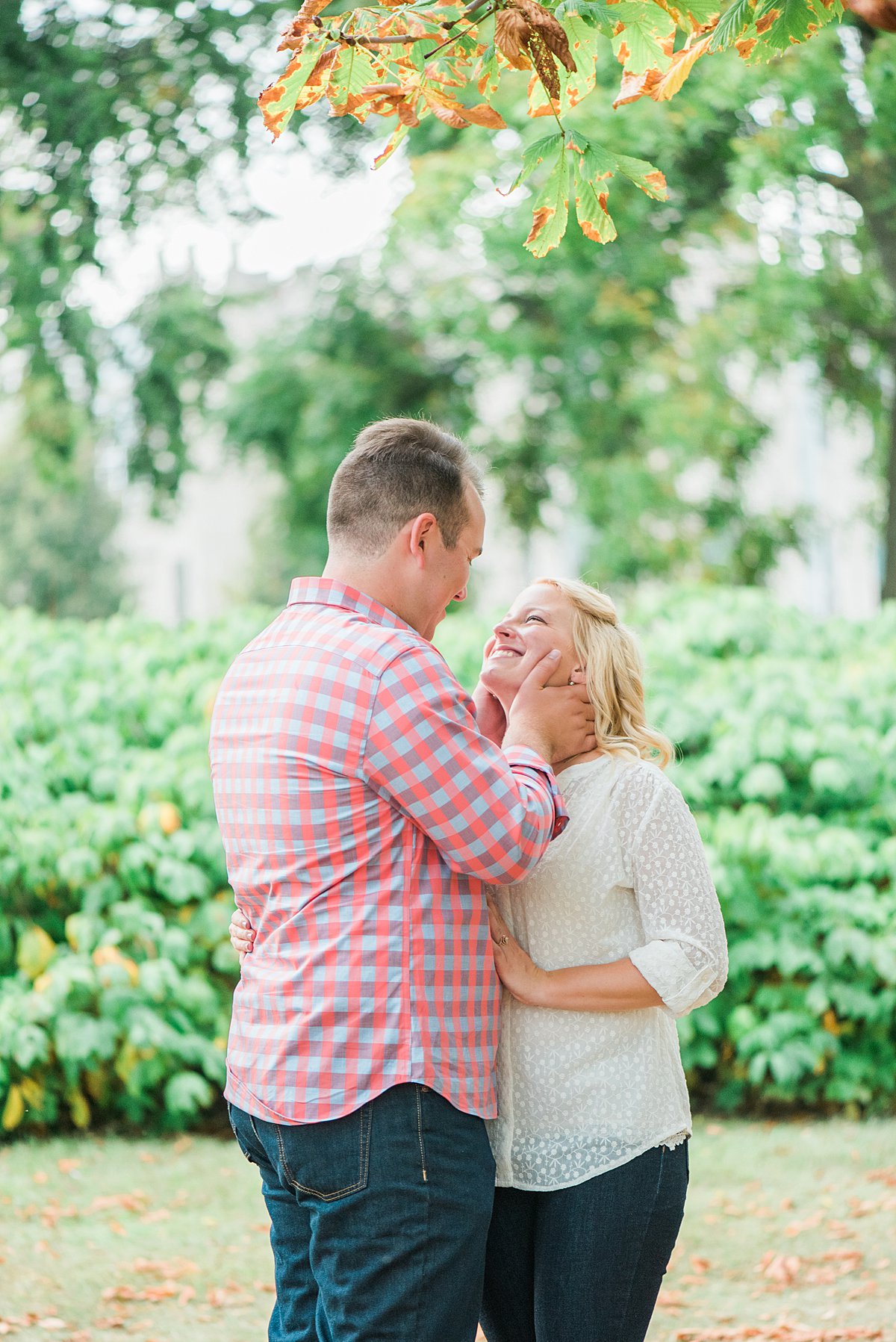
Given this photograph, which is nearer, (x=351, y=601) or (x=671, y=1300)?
(x=351, y=601)

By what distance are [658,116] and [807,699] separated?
6.05 metres

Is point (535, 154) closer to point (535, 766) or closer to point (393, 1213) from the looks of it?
point (535, 766)

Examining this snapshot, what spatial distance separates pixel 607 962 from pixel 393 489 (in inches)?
34.0

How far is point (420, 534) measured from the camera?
224 cm

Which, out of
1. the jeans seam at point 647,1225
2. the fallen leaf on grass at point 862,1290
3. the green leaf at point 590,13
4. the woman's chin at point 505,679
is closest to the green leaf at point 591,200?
the green leaf at point 590,13

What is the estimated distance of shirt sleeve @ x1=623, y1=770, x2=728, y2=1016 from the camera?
7.39 ft

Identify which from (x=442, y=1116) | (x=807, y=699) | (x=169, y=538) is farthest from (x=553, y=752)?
(x=169, y=538)

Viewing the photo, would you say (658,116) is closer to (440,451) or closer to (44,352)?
(44,352)

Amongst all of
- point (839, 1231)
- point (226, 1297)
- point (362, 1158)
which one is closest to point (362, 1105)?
point (362, 1158)

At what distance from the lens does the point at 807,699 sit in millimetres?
6441

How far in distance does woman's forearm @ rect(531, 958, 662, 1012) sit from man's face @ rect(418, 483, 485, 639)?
0.62m

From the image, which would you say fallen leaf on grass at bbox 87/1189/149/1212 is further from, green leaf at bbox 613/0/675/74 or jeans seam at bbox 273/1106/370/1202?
green leaf at bbox 613/0/675/74

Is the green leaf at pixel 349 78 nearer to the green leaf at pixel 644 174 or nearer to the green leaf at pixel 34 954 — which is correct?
the green leaf at pixel 644 174

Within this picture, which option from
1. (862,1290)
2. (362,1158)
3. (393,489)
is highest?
(393,489)
